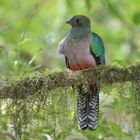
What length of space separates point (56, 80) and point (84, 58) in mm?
614

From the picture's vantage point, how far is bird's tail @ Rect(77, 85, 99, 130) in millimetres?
4152

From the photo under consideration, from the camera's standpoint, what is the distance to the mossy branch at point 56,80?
3863 millimetres

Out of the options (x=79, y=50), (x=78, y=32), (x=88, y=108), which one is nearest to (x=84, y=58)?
(x=79, y=50)

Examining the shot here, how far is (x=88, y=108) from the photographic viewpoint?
424 centimetres

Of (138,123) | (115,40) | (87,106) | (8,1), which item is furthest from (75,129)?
(115,40)

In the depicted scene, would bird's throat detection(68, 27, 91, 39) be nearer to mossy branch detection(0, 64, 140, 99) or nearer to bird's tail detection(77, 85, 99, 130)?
bird's tail detection(77, 85, 99, 130)

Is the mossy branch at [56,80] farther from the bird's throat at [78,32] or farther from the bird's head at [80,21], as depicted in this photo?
the bird's head at [80,21]

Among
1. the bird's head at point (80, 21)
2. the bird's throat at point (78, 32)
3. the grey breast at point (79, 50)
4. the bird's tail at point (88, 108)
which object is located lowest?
the bird's tail at point (88, 108)

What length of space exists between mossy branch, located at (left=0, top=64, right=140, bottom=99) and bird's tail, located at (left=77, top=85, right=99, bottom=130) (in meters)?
0.21

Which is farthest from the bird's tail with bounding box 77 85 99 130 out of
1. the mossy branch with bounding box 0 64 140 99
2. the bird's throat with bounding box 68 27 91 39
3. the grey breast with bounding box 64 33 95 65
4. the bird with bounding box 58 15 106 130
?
the bird's throat with bounding box 68 27 91 39

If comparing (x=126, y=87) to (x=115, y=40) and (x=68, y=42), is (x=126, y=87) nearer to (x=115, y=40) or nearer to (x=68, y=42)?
(x=68, y=42)

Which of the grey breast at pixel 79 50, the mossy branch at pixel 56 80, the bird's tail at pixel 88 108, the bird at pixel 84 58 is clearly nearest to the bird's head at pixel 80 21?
the bird at pixel 84 58

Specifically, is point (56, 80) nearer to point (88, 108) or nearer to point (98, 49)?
point (88, 108)

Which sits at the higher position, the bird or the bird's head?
the bird's head
